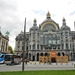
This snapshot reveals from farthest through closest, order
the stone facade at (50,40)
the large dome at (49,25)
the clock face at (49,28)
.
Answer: the large dome at (49,25) → the clock face at (49,28) → the stone facade at (50,40)

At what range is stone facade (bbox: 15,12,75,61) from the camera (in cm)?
8981

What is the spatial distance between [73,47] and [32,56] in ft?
101

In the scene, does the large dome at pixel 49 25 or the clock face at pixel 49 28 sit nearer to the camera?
the clock face at pixel 49 28

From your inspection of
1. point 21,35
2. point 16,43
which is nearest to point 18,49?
point 16,43

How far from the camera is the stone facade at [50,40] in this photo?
89.8 metres

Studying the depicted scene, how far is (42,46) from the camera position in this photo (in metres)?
91.9

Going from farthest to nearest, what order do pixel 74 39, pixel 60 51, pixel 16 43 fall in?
pixel 16 43, pixel 74 39, pixel 60 51

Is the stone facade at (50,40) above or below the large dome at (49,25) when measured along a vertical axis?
below

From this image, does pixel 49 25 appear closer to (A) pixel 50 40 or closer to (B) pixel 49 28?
(B) pixel 49 28

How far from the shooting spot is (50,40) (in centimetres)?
9181

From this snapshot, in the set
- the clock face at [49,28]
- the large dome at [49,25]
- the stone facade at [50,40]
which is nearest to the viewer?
the stone facade at [50,40]

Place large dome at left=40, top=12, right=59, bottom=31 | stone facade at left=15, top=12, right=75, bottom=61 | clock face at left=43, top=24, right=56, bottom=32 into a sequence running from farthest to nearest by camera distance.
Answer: large dome at left=40, top=12, right=59, bottom=31 → clock face at left=43, top=24, right=56, bottom=32 → stone facade at left=15, top=12, right=75, bottom=61

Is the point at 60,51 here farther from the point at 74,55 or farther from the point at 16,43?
the point at 16,43

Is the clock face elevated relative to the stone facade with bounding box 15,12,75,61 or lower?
elevated
